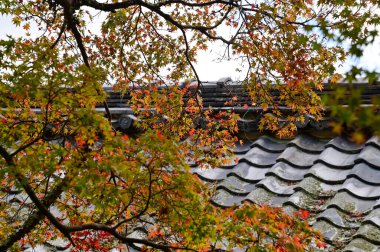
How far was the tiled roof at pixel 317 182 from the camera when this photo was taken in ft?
15.3

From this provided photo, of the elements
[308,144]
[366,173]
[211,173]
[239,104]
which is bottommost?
[366,173]

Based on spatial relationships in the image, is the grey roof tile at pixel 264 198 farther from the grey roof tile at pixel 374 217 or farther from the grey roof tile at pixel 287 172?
the grey roof tile at pixel 374 217

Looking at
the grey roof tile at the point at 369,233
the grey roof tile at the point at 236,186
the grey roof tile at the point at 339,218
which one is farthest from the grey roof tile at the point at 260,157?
the grey roof tile at the point at 369,233

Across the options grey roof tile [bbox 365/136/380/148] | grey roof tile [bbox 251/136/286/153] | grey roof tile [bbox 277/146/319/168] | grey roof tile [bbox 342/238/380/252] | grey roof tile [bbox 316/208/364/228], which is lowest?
grey roof tile [bbox 342/238/380/252]

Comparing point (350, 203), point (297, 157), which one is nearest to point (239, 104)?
point (297, 157)

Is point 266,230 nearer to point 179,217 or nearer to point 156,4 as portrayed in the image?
point 179,217

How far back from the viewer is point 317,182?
5.52 m

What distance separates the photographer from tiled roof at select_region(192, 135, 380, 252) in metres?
4.65

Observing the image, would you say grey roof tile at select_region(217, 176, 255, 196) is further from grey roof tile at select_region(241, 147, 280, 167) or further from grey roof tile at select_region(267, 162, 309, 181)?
grey roof tile at select_region(241, 147, 280, 167)

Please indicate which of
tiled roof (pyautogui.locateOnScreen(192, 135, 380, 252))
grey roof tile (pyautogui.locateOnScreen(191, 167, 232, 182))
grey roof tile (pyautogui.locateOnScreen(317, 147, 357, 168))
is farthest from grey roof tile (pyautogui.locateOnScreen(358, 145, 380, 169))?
grey roof tile (pyautogui.locateOnScreen(191, 167, 232, 182))

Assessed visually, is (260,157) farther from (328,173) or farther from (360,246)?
(360,246)

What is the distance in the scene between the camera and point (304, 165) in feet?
19.5

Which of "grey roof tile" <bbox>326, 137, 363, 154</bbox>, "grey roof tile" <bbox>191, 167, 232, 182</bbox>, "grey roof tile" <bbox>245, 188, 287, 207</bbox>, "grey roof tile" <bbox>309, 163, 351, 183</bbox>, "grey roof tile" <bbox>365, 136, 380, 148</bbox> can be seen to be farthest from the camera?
"grey roof tile" <bbox>191, 167, 232, 182</bbox>

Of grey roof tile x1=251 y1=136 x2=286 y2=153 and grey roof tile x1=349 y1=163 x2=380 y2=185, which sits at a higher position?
grey roof tile x1=251 y1=136 x2=286 y2=153
